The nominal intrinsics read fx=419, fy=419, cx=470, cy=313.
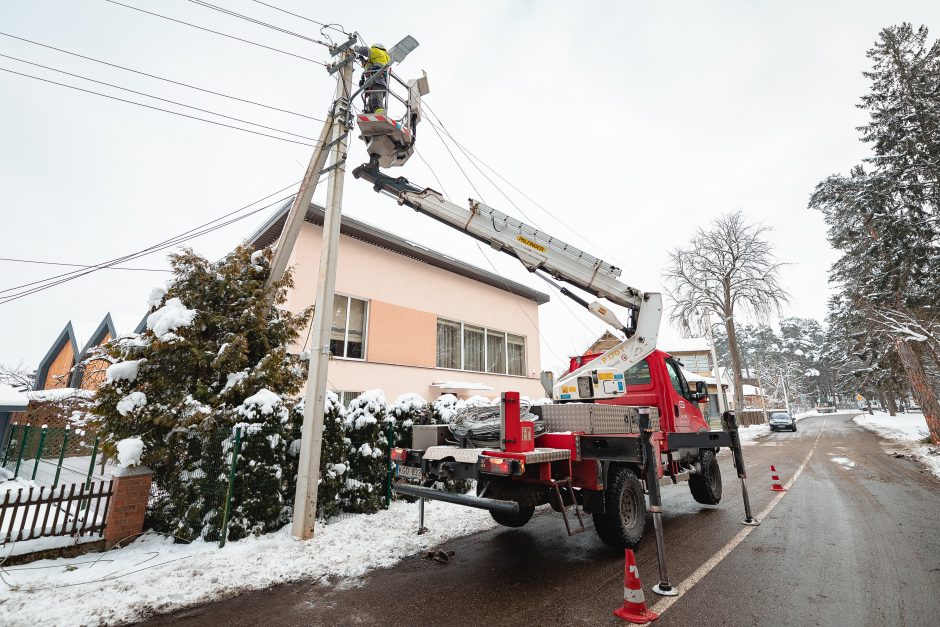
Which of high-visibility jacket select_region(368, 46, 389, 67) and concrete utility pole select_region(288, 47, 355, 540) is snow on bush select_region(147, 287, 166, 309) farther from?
high-visibility jacket select_region(368, 46, 389, 67)

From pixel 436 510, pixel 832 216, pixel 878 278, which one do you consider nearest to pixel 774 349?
pixel 832 216

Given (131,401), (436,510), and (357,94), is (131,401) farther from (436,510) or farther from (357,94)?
(357,94)

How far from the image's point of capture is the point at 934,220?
577 inches

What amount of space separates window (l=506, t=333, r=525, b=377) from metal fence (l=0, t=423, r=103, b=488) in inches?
498

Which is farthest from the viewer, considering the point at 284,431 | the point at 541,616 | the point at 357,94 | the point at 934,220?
the point at 934,220

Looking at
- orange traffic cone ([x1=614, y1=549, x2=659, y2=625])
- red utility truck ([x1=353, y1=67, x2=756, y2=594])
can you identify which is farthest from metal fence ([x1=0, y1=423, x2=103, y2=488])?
orange traffic cone ([x1=614, y1=549, x2=659, y2=625])

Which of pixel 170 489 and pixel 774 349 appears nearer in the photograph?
pixel 170 489

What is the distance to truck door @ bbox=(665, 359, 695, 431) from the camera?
23.8 feet

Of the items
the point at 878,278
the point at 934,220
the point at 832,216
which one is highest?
the point at 832,216

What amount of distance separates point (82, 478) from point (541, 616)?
9.28 meters

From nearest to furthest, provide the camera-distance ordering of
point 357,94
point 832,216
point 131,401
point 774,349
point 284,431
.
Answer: point 131,401
point 284,431
point 357,94
point 832,216
point 774,349

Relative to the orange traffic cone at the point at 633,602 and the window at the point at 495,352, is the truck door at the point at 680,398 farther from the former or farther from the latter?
the window at the point at 495,352

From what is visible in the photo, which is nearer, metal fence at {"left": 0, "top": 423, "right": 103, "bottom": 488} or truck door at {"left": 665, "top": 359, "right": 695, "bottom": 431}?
truck door at {"left": 665, "top": 359, "right": 695, "bottom": 431}

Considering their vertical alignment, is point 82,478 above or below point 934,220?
below
